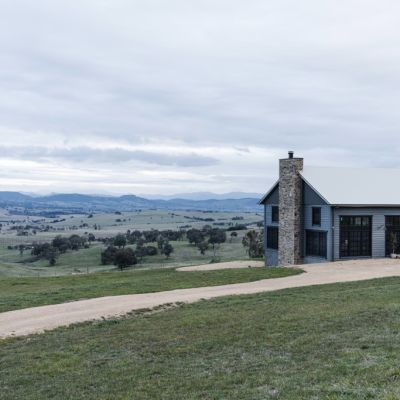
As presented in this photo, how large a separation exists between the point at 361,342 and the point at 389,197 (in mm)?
26662

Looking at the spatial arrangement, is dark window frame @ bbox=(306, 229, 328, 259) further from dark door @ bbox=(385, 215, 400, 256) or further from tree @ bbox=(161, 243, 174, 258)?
tree @ bbox=(161, 243, 174, 258)

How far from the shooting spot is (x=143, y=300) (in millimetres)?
20344

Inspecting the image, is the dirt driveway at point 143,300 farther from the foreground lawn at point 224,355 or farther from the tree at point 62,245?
the tree at point 62,245

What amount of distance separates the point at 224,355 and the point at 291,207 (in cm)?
2617

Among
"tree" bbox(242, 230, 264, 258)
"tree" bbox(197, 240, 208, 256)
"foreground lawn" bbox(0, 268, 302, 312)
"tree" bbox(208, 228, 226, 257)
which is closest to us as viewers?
"foreground lawn" bbox(0, 268, 302, 312)

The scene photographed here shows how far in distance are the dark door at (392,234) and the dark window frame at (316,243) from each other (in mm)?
4048

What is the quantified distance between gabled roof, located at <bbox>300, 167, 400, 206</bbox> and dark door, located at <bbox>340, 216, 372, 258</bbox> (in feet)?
3.94

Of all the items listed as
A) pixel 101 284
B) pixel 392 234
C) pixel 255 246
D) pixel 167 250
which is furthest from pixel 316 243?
pixel 167 250

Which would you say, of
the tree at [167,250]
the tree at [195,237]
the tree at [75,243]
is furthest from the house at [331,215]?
the tree at [75,243]

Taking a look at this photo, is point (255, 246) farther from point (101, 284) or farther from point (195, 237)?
point (101, 284)

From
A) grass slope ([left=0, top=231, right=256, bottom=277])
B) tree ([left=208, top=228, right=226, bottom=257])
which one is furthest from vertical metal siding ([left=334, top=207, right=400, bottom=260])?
tree ([left=208, top=228, right=226, bottom=257])

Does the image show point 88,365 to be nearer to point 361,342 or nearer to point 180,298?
point 361,342

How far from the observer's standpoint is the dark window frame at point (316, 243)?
3484 centimetres

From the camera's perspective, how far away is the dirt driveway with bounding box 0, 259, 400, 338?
664 inches
